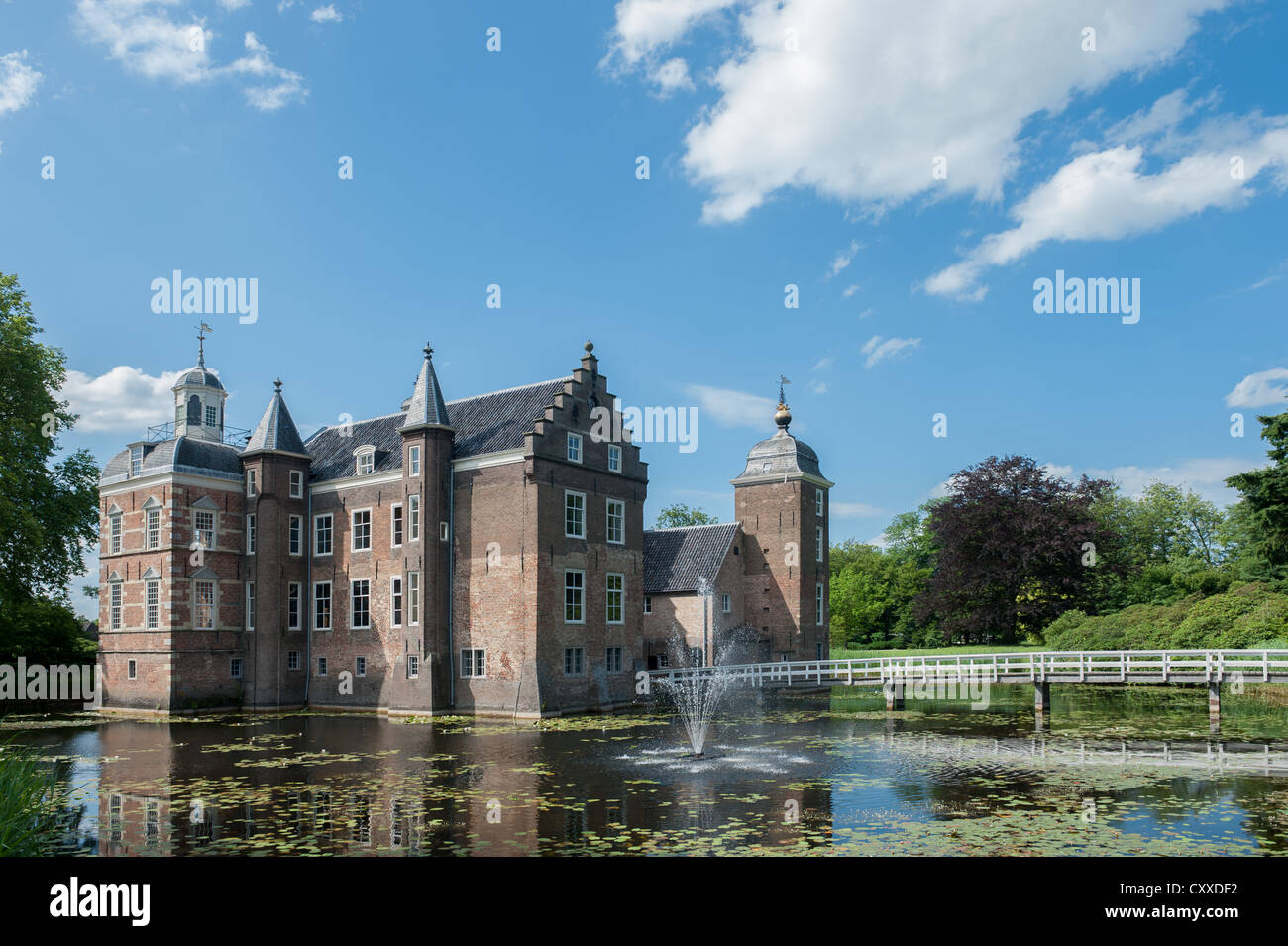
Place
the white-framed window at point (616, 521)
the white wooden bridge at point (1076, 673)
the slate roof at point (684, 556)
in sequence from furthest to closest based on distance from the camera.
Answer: the slate roof at point (684, 556) → the white-framed window at point (616, 521) → the white wooden bridge at point (1076, 673)

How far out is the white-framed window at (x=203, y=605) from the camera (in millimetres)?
33906

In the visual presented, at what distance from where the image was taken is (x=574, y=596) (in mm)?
31922

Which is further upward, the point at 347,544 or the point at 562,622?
the point at 347,544

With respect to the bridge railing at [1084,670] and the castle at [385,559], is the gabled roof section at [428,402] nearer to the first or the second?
the castle at [385,559]

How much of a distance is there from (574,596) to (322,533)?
10.8 meters

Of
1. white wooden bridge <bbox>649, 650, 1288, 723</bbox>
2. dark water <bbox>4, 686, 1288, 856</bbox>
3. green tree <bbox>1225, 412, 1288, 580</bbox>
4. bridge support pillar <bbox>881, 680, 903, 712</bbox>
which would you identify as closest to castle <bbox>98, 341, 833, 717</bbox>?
dark water <bbox>4, 686, 1288, 856</bbox>

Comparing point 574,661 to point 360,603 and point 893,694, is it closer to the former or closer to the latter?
point 360,603

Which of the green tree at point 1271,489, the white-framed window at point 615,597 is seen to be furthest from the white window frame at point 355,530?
the green tree at point 1271,489

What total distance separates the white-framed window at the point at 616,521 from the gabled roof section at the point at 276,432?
480 inches

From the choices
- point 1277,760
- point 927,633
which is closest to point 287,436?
point 1277,760

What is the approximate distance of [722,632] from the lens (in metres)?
41.8

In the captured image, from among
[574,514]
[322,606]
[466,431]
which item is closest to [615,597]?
[574,514]
